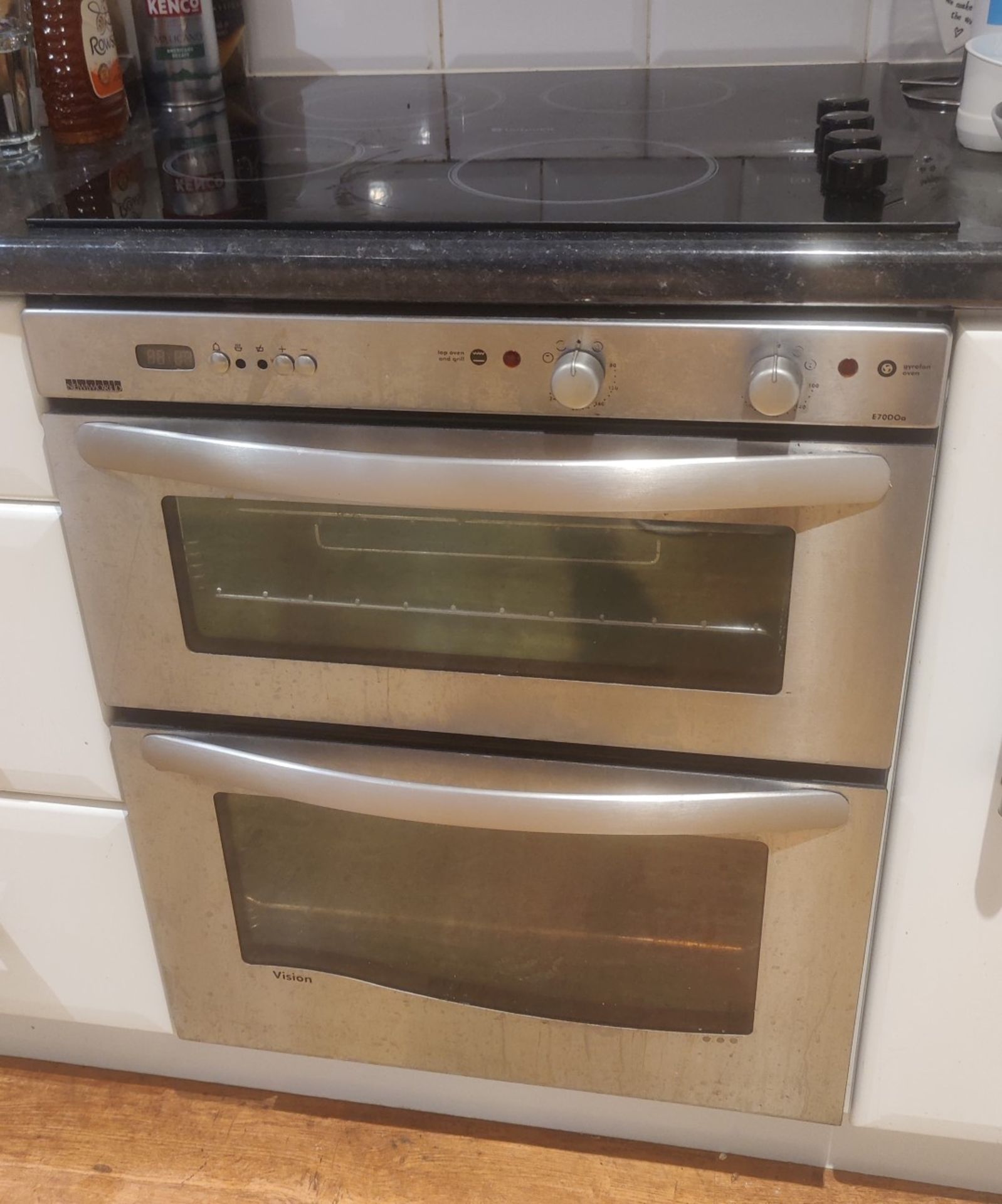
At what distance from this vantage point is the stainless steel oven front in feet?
2.73

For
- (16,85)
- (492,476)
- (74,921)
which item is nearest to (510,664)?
(492,476)

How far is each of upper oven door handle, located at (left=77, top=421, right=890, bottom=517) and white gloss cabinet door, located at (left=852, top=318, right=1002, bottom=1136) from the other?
0.26 ft

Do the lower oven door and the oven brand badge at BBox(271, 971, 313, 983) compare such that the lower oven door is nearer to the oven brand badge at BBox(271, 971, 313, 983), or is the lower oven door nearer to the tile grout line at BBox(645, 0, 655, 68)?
the oven brand badge at BBox(271, 971, 313, 983)

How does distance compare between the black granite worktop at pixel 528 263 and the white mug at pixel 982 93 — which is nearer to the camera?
Result: the black granite worktop at pixel 528 263

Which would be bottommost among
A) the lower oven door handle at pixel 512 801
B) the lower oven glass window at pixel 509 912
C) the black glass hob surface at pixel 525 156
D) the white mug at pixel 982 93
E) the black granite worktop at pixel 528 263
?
the lower oven glass window at pixel 509 912

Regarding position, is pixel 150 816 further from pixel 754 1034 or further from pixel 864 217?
pixel 864 217

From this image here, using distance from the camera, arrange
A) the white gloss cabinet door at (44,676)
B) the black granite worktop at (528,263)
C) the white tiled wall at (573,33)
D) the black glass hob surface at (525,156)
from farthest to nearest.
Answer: the white tiled wall at (573,33) < the white gloss cabinet door at (44,676) < the black glass hob surface at (525,156) < the black granite worktop at (528,263)

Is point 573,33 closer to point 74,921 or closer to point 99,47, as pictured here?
point 99,47

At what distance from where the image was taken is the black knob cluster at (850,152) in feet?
2.84

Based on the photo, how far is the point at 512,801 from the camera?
39.3 inches

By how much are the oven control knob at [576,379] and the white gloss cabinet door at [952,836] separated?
25 centimetres

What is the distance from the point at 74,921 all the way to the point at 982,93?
1.15 meters

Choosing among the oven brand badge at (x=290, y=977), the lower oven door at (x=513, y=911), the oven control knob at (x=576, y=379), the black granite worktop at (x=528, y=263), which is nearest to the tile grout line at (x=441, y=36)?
the black granite worktop at (x=528, y=263)

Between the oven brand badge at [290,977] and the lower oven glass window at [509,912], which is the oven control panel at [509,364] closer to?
the lower oven glass window at [509,912]
